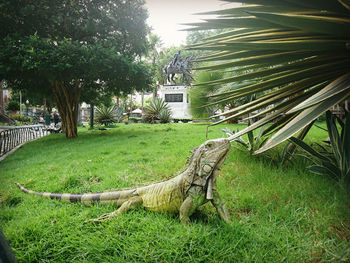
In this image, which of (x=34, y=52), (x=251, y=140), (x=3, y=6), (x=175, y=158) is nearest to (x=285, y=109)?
(x=251, y=140)

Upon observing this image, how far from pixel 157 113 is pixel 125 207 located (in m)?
14.6

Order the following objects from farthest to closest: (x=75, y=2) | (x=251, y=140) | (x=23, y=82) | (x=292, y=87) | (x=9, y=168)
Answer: (x=23, y=82), (x=75, y=2), (x=9, y=168), (x=251, y=140), (x=292, y=87)

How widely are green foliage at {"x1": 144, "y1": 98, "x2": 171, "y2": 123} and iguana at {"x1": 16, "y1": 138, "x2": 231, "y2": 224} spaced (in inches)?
533

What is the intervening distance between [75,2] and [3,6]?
8.55ft

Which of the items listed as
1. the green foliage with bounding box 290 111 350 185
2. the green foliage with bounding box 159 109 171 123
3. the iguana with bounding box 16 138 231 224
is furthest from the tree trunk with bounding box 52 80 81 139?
the green foliage with bounding box 290 111 350 185

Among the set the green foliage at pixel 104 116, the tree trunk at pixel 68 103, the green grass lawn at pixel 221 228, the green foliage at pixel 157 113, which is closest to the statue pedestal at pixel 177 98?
the green foliage at pixel 157 113

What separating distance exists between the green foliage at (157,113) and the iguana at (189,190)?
44.4 feet

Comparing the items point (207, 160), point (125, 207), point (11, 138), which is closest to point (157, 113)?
point (11, 138)

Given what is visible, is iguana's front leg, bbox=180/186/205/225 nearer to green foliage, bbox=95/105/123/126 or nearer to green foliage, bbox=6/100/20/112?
green foliage, bbox=95/105/123/126

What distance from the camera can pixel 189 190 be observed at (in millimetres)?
1807

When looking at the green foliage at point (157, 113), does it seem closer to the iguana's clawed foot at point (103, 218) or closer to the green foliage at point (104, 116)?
the green foliage at point (104, 116)

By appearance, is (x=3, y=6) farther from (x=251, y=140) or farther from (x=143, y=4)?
(x=251, y=140)

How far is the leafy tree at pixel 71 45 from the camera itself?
741cm

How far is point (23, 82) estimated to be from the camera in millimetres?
9445
